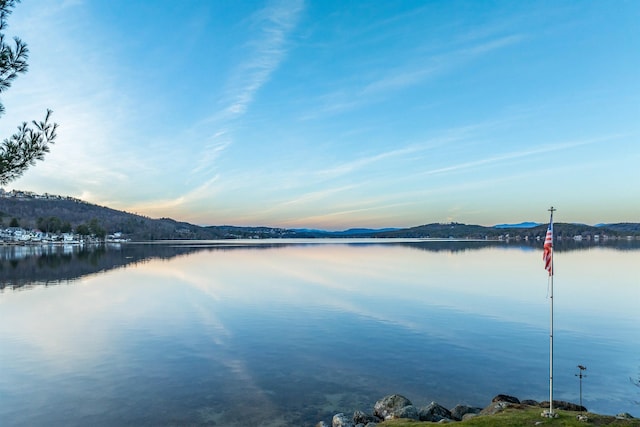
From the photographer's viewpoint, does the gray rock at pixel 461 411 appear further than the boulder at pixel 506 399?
No

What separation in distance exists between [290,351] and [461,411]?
10891mm

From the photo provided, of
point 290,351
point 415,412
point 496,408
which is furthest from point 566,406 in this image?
point 290,351

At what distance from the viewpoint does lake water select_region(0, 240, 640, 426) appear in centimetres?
1606

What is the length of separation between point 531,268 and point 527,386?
60.3 metres

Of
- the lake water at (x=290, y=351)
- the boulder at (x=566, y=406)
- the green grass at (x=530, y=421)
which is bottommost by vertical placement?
the lake water at (x=290, y=351)

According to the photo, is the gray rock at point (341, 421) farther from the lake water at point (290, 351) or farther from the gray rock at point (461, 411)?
the gray rock at point (461, 411)

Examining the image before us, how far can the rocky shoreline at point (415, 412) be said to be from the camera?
13.8 metres

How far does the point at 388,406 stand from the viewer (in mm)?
14742

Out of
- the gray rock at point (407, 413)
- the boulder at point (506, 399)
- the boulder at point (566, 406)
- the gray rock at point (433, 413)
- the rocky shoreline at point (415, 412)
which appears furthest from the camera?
the boulder at point (506, 399)

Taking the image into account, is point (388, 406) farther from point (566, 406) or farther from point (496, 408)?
point (566, 406)

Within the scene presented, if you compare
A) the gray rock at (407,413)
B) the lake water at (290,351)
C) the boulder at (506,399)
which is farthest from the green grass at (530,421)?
the lake water at (290,351)

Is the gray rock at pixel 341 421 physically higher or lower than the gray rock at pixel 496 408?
lower

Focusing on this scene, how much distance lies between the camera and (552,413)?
1236 centimetres

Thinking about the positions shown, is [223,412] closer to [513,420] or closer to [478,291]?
[513,420]
